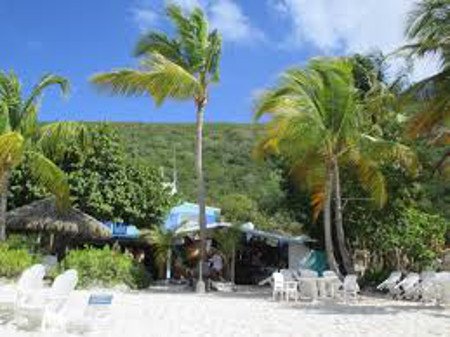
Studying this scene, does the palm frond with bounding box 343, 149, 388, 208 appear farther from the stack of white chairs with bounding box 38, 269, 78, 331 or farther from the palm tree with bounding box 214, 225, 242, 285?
the stack of white chairs with bounding box 38, 269, 78, 331

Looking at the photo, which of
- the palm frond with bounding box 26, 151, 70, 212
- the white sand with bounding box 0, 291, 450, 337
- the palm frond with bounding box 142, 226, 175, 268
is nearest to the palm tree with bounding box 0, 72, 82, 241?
the palm frond with bounding box 26, 151, 70, 212

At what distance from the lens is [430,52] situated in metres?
17.9

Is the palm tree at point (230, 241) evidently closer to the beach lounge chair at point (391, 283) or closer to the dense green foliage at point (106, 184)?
the beach lounge chair at point (391, 283)

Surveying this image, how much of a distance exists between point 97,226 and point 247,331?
1378cm

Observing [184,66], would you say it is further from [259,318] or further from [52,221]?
[259,318]

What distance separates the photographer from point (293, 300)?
746 inches

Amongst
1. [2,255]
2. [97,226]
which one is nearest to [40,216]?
[97,226]

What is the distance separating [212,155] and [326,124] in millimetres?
42837

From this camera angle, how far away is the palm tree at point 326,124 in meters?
21.2

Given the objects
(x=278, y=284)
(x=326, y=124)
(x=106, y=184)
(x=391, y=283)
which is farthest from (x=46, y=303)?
(x=106, y=184)

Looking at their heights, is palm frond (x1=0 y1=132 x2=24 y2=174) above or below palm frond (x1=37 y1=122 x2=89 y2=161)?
below

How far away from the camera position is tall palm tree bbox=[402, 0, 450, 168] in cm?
1756

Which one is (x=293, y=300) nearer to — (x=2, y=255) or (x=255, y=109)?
(x=255, y=109)

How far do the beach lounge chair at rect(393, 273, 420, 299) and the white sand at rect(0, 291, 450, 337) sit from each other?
80cm
